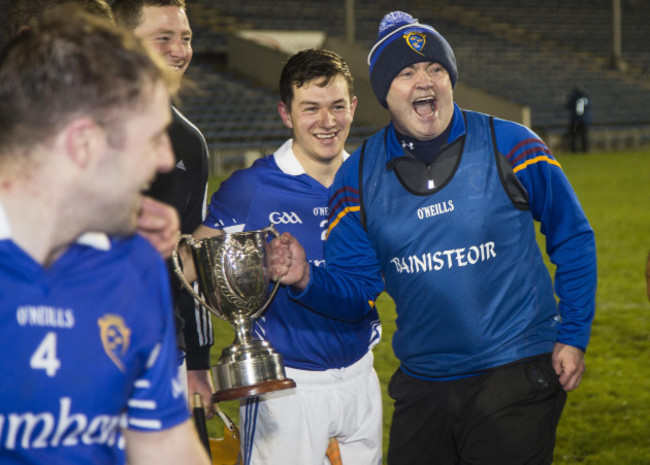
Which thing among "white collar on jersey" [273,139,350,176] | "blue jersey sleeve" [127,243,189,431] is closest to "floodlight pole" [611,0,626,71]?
"white collar on jersey" [273,139,350,176]

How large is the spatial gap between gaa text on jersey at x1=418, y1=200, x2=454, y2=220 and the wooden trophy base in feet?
2.00

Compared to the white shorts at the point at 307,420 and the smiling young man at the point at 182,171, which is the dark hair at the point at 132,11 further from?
the white shorts at the point at 307,420

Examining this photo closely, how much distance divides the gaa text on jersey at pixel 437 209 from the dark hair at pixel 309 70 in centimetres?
70

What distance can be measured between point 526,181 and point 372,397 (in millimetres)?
962

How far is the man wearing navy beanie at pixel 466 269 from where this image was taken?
2346 millimetres

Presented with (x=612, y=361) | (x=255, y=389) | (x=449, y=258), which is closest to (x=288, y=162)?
(x=449, y=258)

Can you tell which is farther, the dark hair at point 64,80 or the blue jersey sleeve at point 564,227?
the blue jersey sleeve at point 564,227

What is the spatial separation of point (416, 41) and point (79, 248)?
1.51 metres

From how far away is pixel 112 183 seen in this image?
1132 mm

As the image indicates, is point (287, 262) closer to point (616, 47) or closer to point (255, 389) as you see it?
point (255, 389)

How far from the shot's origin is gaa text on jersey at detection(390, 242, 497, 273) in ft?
7.70

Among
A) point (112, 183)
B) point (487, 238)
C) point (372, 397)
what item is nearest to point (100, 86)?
point (112, 183)

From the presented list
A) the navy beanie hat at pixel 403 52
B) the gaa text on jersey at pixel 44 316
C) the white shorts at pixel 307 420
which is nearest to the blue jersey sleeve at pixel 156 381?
the gaa text on jersey at pixel 44 316

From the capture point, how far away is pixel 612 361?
5180mm
